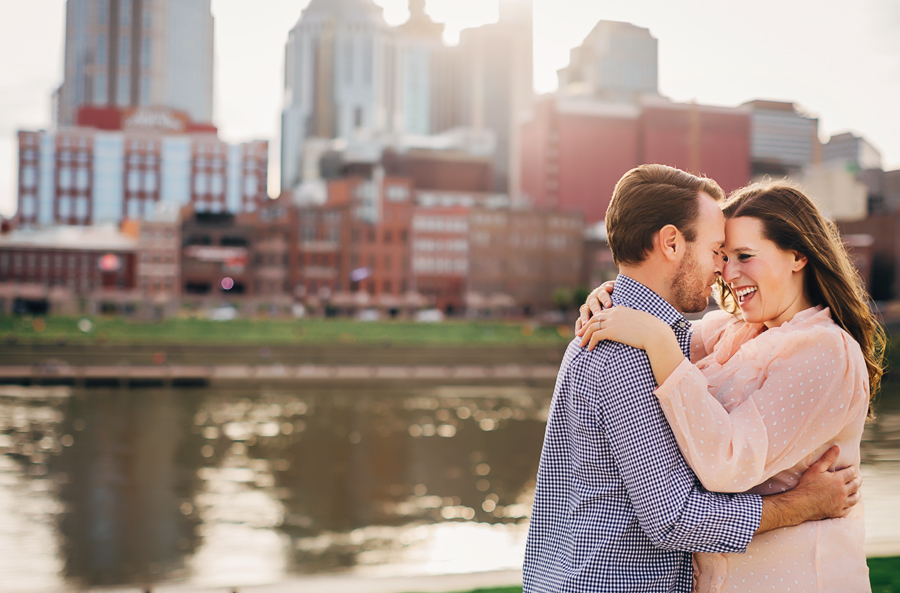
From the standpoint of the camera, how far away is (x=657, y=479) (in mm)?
1778

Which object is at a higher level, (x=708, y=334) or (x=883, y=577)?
(x=708, y=334)

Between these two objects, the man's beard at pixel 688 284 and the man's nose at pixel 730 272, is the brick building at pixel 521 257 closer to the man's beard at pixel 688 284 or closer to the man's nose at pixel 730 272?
the man's nose at pixel 730 272

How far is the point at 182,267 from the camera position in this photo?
63125 millimetres

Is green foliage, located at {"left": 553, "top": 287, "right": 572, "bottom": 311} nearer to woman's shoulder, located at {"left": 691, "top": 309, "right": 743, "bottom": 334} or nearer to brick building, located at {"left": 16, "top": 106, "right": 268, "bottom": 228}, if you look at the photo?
brick building, located at {"left": 16, "top": 106, "right": 268, "bottom": 228}

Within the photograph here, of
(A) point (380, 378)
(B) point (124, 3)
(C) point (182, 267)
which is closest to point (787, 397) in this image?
(A) point (380, 378)

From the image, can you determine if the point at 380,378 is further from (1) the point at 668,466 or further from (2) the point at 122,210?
(2) the point at 122,210

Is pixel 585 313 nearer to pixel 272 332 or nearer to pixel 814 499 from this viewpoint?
pixel 814 499

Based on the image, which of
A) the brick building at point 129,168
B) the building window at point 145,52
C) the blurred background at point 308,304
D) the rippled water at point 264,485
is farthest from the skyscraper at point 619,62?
the rippled water at point 264,485

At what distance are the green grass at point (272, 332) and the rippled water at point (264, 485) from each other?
10.8 m

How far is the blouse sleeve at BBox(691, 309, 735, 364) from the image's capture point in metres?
2.42

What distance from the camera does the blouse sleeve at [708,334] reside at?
2.42 metres

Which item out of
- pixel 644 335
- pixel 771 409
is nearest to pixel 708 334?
pixel 771 409

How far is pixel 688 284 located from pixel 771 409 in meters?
0.37

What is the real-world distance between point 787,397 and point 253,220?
219 ft
